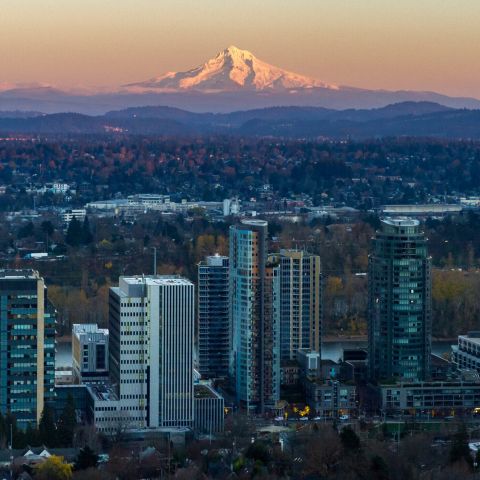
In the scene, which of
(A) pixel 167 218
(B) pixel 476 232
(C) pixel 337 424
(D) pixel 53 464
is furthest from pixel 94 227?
(D) pixel 53 464

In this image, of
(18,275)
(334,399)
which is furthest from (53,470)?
(334,399)

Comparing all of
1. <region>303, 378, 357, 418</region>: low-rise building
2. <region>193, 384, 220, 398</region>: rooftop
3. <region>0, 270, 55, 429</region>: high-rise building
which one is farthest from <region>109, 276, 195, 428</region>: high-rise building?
<region>303, 378, 357, 418</region>: low-rise building

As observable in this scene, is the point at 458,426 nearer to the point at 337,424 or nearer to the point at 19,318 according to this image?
the point at 337,424

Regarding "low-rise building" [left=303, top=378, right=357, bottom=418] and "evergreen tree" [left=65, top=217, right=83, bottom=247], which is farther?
"evergreen tree" [left=65, top=217, right=83, bottom=247]

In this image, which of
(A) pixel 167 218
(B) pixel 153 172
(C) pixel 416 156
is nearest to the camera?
(A) pixel 167 218

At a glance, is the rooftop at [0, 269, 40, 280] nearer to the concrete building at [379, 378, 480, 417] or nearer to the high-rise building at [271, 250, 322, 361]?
the high-rise building at [271, 250, 322, 361]

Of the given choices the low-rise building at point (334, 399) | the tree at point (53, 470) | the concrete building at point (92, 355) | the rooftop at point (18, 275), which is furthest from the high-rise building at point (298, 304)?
the tree at point (53, 470)

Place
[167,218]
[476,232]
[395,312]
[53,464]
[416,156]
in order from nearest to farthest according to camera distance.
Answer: [53,464]
[395,312]
[476,232]
[167,218]
[416,156]
